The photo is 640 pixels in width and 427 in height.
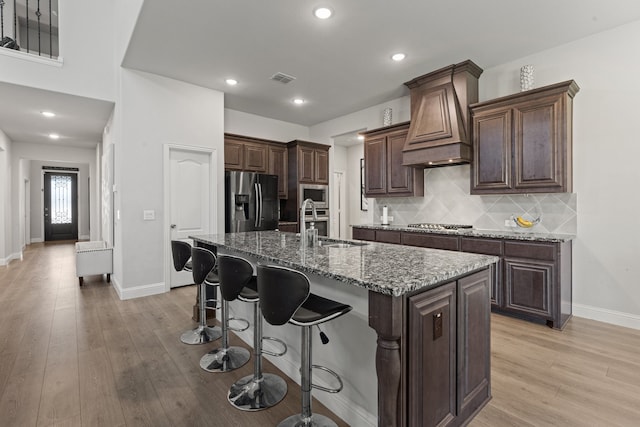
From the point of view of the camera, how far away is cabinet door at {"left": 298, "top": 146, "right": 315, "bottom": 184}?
581 cm

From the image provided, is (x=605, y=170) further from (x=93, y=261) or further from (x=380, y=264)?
(x=93, y=261)

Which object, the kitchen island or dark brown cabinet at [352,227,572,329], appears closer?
the kitchen island

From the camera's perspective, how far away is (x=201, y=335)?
110 inches

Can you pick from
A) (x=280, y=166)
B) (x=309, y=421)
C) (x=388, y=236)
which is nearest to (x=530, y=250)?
(x=388, y=236)

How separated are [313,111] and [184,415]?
4.98 m

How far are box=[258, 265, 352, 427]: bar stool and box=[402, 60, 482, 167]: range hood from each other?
287 centimetres

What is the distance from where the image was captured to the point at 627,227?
9.97ft

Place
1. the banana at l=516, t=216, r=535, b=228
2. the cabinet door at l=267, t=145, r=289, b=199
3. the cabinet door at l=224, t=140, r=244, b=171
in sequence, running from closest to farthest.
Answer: the banana at l=516, t=216, r=535, b=228
the cabinet door at l=224, t=140, r=244, b=171
the cabinet door at l=267, t=145, r=289, b=199

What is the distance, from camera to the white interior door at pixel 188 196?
14.3 ft

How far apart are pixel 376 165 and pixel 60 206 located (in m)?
10.5

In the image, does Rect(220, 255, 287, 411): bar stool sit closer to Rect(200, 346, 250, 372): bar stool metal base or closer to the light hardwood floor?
the light hardwood floor

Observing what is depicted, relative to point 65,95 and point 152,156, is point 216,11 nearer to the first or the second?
point 152,156

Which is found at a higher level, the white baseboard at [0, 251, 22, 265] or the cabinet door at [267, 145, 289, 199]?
the cabinet door at [267, 145, 289, 199]

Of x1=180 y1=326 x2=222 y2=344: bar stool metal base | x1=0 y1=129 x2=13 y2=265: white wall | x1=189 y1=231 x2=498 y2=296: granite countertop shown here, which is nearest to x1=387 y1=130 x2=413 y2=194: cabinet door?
x1=189 y1=231 x2=498 y2=296: granite countertop
